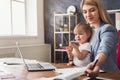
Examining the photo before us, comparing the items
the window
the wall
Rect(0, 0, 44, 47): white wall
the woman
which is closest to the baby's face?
the woman

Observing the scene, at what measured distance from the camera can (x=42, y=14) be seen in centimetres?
465

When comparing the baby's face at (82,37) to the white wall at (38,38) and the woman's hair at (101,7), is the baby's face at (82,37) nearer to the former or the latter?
the woman's hair at (101,7)

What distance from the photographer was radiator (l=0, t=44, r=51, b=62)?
3.58m

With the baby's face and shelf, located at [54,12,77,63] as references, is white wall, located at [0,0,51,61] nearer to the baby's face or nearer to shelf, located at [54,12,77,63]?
shelf, located at [54,12,77,63]

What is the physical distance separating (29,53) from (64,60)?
34.3 inches

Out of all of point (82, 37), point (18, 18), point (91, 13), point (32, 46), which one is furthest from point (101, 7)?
point (18, 18)

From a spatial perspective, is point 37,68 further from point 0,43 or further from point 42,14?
point 42,14

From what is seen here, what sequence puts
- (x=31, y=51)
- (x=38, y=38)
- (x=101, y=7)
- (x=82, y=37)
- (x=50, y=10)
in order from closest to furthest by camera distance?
1. (x=101, y=7)
2. (x=82, y=37)
3. (x=31, y=51)
4. (x=38, y=38)
5. (x=50, y=10)

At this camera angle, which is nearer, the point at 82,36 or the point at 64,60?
the point at 82,36

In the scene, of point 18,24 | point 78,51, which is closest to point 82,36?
point 78,51

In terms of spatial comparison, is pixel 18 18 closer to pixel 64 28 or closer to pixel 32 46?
pixel 32 46

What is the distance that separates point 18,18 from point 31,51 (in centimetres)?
75

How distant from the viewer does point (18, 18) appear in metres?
4.33

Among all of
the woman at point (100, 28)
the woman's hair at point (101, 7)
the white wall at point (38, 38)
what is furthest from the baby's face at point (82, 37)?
the white wall at point (38, 38)
